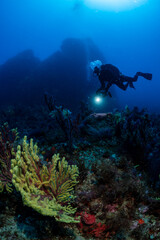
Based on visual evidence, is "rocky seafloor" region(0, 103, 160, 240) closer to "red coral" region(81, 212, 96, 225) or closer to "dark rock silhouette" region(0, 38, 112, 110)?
"red coral" region(81, 212, 96, 225)

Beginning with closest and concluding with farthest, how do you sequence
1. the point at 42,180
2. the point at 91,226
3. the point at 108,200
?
the point at 42,180, the point at 91,226, the point at 108,200

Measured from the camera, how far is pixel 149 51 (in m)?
107

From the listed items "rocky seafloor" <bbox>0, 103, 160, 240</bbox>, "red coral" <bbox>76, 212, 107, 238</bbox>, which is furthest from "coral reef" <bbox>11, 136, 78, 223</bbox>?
"red coral" <bbox>76, 212, 107, 238</bbox>

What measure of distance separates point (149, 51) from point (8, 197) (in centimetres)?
13567

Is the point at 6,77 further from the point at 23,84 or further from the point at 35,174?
the point at 35,174

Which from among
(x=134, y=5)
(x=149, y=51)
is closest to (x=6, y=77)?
(x=134, y=5)

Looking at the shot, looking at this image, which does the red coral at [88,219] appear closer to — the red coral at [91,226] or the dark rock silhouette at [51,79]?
the red coral at [91,226]

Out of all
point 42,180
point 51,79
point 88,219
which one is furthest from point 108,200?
point 51,79

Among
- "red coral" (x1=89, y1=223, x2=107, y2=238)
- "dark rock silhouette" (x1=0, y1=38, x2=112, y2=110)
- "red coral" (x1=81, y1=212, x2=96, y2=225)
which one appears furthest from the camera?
"dark rock silhouette" (x1=0, y1=38, x2=112, y2=110)

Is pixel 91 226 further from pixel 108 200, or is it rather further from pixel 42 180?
pixel 42 180

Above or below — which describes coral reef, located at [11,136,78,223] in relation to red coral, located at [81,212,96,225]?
above

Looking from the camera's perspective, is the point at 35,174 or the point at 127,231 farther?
the point at 127,231

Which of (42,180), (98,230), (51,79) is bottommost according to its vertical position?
(98,230)

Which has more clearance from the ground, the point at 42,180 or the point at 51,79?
the point at 51,79
